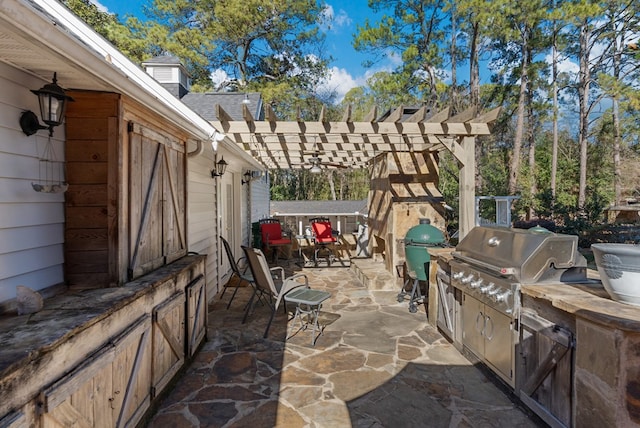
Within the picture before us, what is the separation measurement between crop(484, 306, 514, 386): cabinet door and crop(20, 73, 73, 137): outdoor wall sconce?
3198 millimetres

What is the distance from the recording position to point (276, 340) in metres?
3.78

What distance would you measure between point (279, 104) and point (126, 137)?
1451 centimetres

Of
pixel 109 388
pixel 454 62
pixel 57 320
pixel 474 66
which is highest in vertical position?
pixel 454 62

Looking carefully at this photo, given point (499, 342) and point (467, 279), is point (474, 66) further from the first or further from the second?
point (499, 342)

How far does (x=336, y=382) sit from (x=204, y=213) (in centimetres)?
316

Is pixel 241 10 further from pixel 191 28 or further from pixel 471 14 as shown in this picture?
pixel 471 14

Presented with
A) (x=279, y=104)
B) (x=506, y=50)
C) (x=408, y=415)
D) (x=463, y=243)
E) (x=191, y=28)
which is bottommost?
(x=408, y=415)

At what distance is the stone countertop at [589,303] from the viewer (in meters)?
1.70

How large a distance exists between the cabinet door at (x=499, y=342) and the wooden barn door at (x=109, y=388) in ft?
8.25

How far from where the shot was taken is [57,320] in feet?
5.42

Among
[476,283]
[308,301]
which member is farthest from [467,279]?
[308,301]

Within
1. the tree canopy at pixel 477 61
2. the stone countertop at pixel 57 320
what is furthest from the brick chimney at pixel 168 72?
the stone countertop at pixel 57 320

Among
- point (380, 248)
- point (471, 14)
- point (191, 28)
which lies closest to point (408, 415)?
point (380, 248)

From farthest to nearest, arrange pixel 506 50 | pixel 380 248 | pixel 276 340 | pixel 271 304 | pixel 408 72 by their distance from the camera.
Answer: pixel 506 50
pixel 408 72
pixel 380 248
pixel 271 304
pixel 276 340
